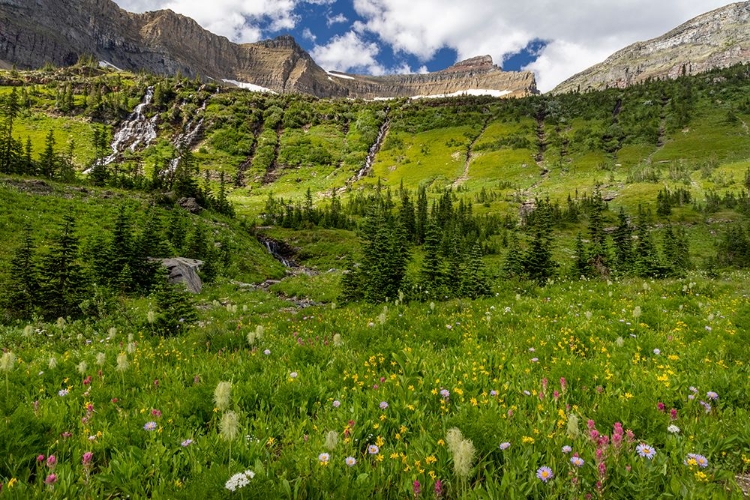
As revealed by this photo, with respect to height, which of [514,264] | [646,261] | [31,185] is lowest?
[514,264]

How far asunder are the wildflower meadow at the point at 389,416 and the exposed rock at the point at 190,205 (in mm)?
36347

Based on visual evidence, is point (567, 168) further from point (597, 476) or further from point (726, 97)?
point (597, 476)

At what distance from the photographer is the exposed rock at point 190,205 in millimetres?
39894

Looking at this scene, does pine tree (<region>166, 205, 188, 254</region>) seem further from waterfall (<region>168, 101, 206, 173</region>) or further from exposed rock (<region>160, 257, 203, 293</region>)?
waterfall (<region>168, 101, 206, 173</region>)

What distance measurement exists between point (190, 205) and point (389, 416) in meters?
42.7

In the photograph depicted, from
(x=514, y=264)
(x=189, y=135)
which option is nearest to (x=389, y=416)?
(x=514, y=264)

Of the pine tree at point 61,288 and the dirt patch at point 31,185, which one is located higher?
the dirt patch at point 31,185

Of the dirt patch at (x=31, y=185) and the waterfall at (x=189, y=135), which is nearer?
the dirt patch at (x=31, y=185)

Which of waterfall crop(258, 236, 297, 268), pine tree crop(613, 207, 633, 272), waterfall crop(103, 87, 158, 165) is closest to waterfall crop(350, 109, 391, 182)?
waterfall crop(103, 87, 158, 165)

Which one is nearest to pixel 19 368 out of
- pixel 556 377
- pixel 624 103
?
pixel 556 377

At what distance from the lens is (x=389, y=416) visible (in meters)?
3.94

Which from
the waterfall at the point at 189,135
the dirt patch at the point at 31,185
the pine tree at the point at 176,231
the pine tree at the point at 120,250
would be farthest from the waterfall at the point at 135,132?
the pine tree at the point at 120,250

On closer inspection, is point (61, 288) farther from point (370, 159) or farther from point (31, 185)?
point (370, 159)

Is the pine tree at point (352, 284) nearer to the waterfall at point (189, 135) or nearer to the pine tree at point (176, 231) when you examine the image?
the pine tree at point (176, 231)
